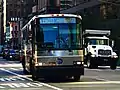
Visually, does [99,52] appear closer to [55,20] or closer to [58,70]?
[55,20]

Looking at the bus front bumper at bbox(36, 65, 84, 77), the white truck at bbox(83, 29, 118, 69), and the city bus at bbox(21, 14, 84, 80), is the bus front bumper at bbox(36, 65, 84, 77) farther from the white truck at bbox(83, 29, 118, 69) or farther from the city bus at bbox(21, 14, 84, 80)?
the white truck at bbox(83, 29, 118, 69)

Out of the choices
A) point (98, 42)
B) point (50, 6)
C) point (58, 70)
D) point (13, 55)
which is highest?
point (50, 6)

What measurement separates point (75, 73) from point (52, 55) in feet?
4.52

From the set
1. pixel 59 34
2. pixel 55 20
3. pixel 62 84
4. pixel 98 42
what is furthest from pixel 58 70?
pixel 98 42

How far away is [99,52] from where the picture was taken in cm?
3788

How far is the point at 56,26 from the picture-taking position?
22.9 meters

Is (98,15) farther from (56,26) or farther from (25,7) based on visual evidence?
(25,7)

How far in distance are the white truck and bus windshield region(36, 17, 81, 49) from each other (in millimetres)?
13930

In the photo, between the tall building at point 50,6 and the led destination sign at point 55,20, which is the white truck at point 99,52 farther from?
the tall building at point 50,6

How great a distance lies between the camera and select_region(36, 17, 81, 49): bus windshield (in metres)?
22.5

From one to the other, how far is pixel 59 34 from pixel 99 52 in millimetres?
15546

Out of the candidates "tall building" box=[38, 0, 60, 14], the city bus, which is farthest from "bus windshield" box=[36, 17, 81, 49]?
"tall building" box=[38, 0, 60, 14]

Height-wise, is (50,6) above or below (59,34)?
above

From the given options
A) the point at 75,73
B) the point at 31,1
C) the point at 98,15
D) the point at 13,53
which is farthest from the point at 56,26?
the point at 31,1
